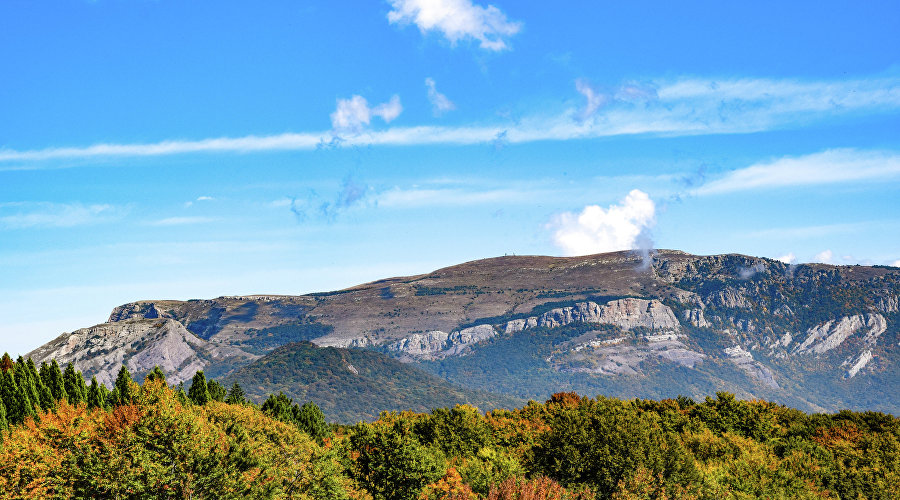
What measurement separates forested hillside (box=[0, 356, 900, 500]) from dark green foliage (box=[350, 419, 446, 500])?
159 mm

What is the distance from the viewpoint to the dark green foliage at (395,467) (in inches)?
3597

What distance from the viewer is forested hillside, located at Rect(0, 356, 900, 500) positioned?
65938 millimetres

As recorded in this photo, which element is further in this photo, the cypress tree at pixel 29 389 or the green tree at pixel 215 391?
the green tree at pixel 215 391

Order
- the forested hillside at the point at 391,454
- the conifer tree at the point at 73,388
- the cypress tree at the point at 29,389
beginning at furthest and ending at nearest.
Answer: the conifer tree at the point at 73,388
the cypress tree at the point at 29,389
the forested hillside at the point at 391,454

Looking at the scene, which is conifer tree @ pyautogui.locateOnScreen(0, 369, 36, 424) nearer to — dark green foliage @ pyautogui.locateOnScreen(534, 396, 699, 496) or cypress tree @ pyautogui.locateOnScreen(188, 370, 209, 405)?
cypress tree @ pyautogui.locateOnScreen(188, 370, 209, 405)

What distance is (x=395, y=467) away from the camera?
92875 millimetres

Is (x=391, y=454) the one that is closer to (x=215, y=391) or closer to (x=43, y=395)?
(x=43, y=395)

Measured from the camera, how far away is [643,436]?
104 m

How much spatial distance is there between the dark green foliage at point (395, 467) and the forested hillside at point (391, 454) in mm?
159

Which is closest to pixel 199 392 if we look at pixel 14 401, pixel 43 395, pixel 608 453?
pixel 43 395

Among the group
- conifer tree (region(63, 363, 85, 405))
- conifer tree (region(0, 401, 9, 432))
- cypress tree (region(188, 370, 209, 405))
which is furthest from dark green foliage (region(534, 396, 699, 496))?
conifer tree (region(0, 401, 9, 432))

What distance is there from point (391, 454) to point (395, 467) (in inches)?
69.7

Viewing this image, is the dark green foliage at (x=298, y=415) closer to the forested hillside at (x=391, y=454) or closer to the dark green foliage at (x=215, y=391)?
the forested hillside at (x=391, y=454)

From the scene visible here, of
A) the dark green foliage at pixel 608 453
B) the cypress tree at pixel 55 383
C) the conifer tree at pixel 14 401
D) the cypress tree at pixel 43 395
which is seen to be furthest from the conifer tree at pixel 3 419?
the dark green foliage at pixel 608 453
